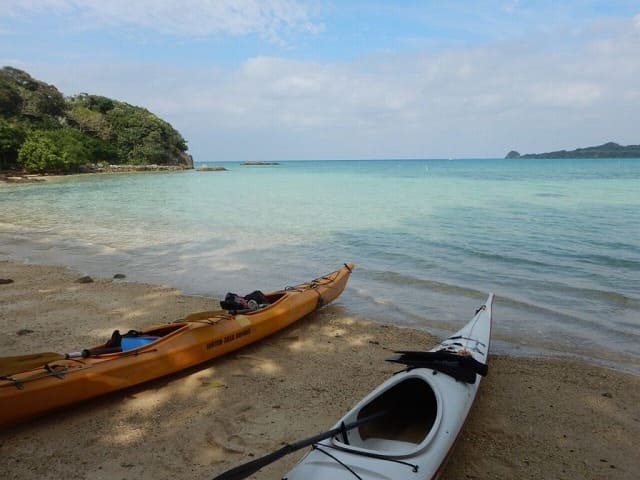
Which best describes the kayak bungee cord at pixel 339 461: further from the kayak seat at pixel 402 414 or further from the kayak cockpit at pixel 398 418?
the kayak seat at pixel 402 414

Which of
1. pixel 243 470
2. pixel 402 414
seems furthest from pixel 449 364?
pixel 243 470

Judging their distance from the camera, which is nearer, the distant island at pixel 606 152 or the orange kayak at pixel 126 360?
the orange kayak at pixel 126 360

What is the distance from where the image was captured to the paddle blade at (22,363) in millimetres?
3514

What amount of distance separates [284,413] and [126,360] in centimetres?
153

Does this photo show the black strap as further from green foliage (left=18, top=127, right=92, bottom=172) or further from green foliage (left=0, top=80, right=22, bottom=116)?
green foliage (left=0, top=80, right=22, bottom=116)

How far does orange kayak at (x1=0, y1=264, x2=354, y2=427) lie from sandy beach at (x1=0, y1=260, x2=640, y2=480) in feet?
0.63

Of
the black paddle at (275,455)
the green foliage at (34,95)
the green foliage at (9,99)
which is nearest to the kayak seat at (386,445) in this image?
the black paddle at (275,455)

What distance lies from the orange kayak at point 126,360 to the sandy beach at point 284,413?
191mm

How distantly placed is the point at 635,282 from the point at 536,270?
1.62 metres

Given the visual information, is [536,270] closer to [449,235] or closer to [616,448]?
[449,235]

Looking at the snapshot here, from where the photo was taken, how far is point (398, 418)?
342 cm

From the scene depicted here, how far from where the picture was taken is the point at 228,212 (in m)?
18.2

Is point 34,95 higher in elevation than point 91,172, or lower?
Answer: higher

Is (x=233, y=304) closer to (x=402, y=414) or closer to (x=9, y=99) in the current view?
(x=402, y=414)
